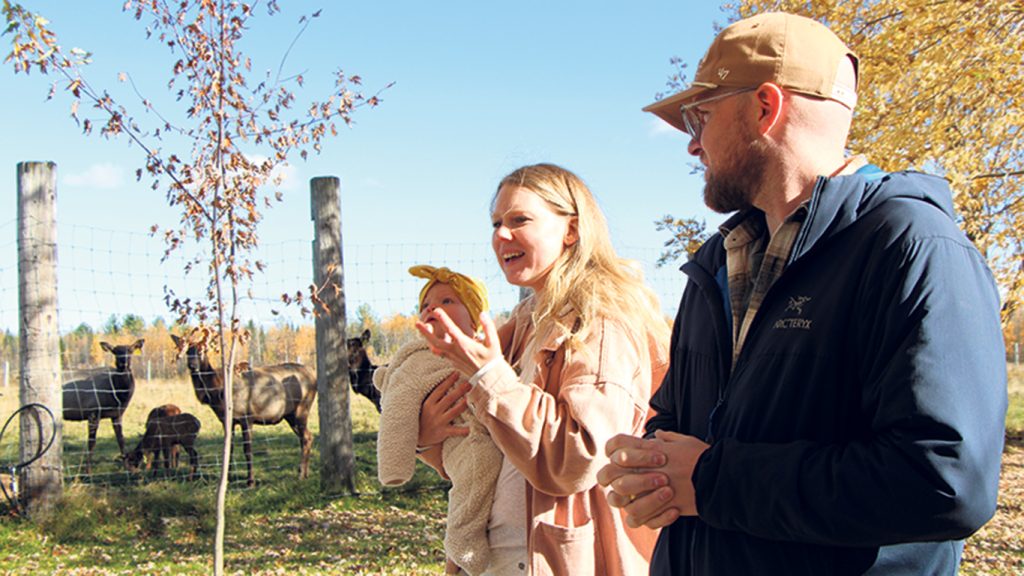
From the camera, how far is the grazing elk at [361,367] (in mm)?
8805

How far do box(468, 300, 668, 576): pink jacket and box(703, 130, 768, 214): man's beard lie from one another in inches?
24.6

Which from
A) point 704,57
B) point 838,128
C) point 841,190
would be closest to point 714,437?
point 841,190

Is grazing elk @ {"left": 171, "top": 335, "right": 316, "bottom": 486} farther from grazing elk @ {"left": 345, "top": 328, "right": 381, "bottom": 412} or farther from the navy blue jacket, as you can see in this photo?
the navy blue jacket

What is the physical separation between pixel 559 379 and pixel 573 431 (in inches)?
7.4

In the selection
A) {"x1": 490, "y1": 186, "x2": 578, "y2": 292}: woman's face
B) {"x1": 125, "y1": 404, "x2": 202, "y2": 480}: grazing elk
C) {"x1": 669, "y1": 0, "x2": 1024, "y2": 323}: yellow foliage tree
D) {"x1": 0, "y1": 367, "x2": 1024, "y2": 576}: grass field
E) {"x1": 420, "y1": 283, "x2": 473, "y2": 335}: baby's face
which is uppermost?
{"x1": 669, "y1": 0, "x2": 1024, "y2": 323}: yellow foliage tree

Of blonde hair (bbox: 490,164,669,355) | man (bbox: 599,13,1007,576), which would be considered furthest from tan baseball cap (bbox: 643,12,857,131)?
blonde hair (bbox: 490,164,669,355)

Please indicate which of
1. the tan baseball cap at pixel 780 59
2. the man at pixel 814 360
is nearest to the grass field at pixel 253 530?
the man at pixel 814 360

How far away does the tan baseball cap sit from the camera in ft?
5.43

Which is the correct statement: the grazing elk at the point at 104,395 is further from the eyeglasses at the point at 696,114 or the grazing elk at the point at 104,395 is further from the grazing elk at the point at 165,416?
the eyeglasses at the point at 696,114

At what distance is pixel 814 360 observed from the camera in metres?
1.49

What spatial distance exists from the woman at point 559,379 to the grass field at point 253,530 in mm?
4149

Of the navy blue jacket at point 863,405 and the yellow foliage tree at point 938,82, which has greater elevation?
the yellow foliage tree at point 938,82

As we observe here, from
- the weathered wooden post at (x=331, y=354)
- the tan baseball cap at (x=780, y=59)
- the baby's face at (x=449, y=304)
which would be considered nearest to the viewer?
the tan baseball cap at (x=780, y=59)

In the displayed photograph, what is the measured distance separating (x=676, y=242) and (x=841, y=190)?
27.7 ft
